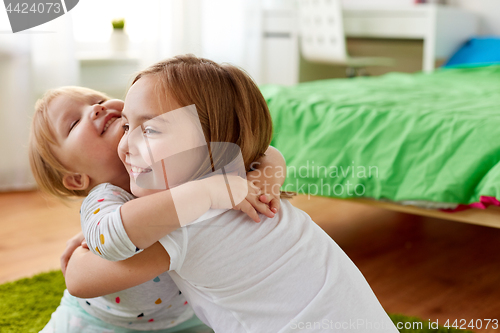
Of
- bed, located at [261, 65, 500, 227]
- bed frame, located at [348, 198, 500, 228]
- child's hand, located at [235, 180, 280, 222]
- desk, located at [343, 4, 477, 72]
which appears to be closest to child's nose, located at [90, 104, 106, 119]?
child's hand, located at [235, 180, 280, 222]

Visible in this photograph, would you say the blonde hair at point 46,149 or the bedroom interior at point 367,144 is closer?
the blonde hair at point 46,149

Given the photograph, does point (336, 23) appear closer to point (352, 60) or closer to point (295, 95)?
point (352, 60)

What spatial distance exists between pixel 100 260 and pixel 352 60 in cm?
275

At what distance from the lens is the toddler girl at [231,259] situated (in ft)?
2.15

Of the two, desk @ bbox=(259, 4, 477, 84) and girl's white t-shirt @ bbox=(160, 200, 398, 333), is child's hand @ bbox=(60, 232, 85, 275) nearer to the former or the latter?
girl's white t-shirt @ bbox=(160, 200, 398, 333)

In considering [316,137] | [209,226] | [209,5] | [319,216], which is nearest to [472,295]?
[316,137]

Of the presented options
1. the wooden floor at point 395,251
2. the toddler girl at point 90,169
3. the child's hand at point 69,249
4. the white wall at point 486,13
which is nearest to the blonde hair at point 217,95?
the toddler girl at point 90,169

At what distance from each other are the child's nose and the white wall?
3.21 metres

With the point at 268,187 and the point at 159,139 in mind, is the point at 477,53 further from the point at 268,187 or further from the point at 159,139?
→ the point at 159,139

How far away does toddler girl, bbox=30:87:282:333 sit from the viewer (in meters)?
0.87

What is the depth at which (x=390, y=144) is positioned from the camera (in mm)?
1381

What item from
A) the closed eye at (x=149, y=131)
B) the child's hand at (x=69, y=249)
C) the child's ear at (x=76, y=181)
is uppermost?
the closed eye at (x=149, y=131)

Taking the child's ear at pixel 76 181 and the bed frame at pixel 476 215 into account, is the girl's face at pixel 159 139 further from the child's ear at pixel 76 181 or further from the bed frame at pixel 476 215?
the bed frame at pixel 476 215

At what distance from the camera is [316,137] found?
1.50m
